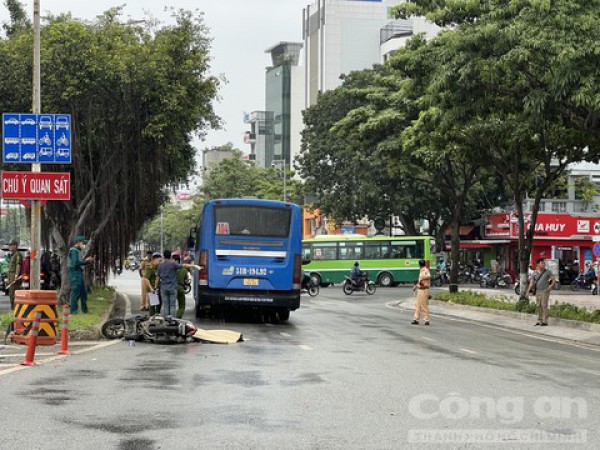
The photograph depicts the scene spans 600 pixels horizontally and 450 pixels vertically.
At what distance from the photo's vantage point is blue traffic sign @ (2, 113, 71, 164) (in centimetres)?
1931

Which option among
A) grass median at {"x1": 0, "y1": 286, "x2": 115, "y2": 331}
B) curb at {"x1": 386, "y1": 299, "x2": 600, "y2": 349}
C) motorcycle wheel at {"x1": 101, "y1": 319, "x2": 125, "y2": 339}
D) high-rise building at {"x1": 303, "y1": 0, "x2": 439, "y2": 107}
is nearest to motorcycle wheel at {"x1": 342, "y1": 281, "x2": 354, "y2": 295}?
curb at {"x1": 386, "y1": 299, "x2": 600, "y2": 349}

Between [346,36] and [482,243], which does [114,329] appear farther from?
[346,36]

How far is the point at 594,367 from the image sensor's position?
16.0 m

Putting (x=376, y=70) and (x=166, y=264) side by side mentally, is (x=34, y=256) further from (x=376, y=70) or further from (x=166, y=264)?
(x=376, y=70)

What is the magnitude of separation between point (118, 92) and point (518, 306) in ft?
44.7

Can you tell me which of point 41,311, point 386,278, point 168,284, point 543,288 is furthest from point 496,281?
point 41,311

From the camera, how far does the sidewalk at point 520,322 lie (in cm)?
2405

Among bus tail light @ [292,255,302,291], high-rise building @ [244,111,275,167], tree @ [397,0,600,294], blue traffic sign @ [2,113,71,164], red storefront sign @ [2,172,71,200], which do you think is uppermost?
high-rise building @ [244,111,275,167]

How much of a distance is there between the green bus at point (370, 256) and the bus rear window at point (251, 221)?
32749 millimetres

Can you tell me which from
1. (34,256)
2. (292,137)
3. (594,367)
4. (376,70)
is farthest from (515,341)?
(292,137)

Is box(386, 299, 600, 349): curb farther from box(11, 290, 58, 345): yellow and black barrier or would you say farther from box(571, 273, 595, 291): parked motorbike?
box(571, 273, 595, 291): parked motorbike

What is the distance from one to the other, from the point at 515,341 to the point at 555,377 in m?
8.16

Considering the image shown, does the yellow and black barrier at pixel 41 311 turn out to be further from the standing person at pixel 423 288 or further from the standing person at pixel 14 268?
the standing person at pixel 423 288

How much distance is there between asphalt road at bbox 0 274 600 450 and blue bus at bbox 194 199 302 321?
536cm
